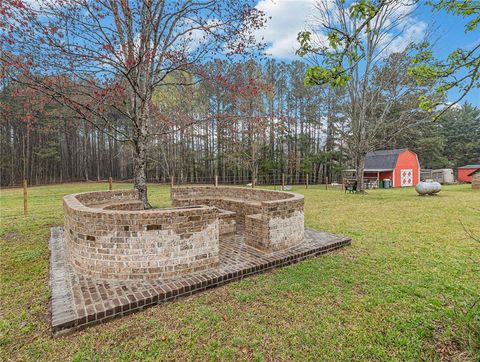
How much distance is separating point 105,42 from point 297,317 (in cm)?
513

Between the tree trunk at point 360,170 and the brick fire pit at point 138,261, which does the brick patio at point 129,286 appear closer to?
the brick fire pit at point 138,261

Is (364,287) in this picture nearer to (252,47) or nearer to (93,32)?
(252,47)

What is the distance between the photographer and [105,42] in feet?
13.9

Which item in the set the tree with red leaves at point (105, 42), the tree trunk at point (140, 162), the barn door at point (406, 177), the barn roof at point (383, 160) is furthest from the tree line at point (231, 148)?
the tree trunk at point (140, 162)

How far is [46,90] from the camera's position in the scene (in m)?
4.31

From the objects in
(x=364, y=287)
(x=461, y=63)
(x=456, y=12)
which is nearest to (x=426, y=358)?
(x=364, y=287)

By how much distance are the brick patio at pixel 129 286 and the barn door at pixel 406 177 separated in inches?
902

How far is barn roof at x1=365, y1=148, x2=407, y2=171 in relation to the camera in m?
22.2

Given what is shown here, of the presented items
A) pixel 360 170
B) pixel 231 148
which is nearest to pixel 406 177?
pixel 360 170

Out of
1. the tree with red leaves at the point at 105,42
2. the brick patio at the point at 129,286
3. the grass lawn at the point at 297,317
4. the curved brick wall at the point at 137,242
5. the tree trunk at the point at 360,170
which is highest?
the tree with red leaves at the point at 105,42

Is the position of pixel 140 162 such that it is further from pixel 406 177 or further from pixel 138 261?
pixel 406 177

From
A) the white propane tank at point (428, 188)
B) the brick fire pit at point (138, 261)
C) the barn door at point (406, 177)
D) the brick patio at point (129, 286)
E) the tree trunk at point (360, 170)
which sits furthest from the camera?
the barn door at point (406, 177)

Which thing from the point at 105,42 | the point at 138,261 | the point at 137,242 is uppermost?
the point at 105,42

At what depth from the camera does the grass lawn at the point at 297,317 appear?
2.06m
